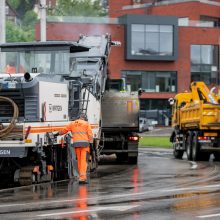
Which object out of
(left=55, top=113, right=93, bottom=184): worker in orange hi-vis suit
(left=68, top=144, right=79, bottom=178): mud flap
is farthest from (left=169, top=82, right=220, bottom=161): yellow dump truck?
(left=55, top=113, right=93, bottom=184): worker in orange hi-vis suit

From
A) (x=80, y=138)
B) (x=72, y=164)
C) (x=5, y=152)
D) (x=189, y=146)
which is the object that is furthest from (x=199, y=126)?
(x=5, y=152)

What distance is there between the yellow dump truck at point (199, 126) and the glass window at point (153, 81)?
49114 mm

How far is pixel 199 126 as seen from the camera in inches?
1243

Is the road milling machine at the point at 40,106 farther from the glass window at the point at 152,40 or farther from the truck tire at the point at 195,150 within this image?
the glass window at the point at 152,40

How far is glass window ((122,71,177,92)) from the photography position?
84.9 metres

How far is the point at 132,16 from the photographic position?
82.7m

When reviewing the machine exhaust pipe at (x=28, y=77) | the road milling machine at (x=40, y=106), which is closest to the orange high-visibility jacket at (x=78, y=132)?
the road milling machine at (x=40, y=106)

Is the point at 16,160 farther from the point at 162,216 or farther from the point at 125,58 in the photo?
the point at 125,58

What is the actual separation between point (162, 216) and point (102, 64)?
45.2ft

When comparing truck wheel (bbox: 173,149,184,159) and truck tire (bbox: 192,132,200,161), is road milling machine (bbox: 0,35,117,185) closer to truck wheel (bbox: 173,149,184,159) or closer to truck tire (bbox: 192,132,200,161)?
truck tire (bbox: 192,132,200,161)

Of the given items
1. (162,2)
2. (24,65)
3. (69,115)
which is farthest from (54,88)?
(162,2)

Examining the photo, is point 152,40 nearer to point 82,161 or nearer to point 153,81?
point 153,81

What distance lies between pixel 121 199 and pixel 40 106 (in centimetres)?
432

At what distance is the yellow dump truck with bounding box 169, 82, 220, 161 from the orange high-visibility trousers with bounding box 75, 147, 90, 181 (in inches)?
500
